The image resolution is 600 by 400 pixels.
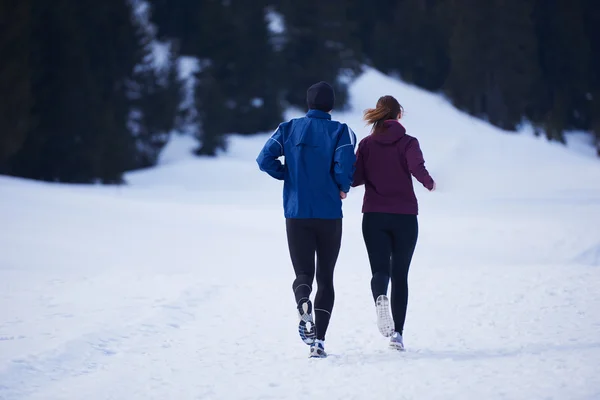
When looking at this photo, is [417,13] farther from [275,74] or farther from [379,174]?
[379,174]

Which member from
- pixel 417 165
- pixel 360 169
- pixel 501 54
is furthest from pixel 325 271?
pixel 501 54

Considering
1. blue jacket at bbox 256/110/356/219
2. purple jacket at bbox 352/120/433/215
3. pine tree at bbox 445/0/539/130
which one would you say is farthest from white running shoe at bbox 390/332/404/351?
pine tree at bbox 445/0/539/130

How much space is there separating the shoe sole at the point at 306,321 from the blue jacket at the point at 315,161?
2.00 ft

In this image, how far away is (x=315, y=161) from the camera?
5668 millimetres

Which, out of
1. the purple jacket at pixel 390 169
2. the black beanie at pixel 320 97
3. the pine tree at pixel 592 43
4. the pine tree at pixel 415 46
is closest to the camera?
the black beanie at pixel 320 97

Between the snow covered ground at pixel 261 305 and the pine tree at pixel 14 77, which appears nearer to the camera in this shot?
the snow covered ground at pixel 261 305

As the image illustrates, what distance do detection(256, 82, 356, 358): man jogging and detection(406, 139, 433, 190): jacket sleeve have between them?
476 millimetres

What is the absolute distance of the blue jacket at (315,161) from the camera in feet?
18.5

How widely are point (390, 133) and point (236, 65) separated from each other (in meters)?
32.1

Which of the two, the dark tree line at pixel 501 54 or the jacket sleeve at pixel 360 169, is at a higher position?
the dark tree line at pixel 501 54

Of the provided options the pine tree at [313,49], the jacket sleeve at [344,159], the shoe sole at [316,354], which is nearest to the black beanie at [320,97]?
the jacket sleeve at [344,159]

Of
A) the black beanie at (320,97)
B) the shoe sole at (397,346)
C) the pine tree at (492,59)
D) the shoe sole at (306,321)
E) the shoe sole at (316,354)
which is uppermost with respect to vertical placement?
the pine tree at (492,59)

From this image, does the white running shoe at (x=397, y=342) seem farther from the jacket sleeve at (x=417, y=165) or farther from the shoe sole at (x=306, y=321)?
the jacket sleeve at (x=417, y=165)

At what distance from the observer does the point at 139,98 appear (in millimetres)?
32062
